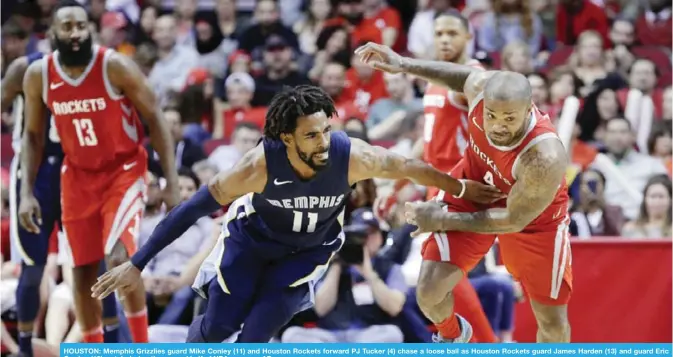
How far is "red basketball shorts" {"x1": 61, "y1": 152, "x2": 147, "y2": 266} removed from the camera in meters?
6.73

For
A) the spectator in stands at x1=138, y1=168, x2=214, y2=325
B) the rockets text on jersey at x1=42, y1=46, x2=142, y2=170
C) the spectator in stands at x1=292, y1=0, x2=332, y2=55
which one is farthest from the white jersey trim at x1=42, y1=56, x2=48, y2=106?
the spectator in stands at x1=292, y1=0, x2=332, y2=55

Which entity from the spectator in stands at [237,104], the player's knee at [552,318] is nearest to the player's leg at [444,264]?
the player's knee at [552,318]

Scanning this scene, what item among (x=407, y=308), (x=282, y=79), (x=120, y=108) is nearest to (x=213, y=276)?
(x=120, y=108)

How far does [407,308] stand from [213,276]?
1.88 metres

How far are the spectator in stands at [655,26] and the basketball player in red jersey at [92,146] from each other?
6.22 metres

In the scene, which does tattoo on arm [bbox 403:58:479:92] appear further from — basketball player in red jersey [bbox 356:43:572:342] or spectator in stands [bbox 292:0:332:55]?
spectator in stands [bbox 292:0:332:55]

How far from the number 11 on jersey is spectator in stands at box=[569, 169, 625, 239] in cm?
309

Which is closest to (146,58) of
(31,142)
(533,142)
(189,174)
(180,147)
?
(180,147)

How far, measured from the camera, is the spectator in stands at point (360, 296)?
7312 mm

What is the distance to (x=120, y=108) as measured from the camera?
6.80 meters

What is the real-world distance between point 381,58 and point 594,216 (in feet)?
10.1

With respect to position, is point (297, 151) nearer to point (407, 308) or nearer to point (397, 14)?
point (407, 308)

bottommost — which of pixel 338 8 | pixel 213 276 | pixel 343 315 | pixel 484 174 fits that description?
pixel 343 315

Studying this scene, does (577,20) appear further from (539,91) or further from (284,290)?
(284,290)
